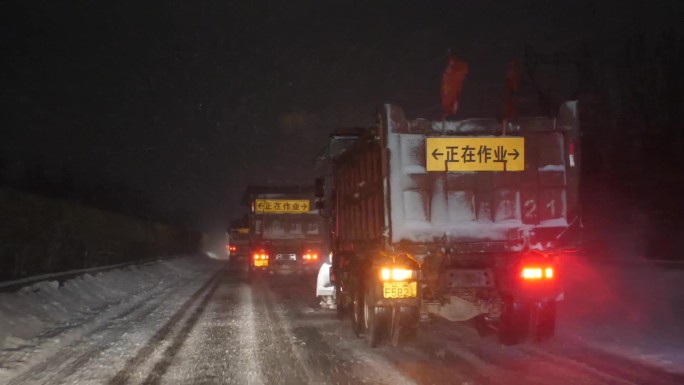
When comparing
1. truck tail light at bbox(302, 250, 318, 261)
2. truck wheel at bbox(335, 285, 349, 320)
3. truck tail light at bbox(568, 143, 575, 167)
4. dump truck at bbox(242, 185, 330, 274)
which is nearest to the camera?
truck tail light at bbox(568, 143, 575, 167)

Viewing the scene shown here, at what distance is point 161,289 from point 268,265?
21.6 feet

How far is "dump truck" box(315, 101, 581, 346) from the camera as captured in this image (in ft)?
32.7

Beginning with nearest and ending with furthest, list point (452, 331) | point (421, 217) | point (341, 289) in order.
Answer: point (421, 217), point (452, 331), point (341, 289)

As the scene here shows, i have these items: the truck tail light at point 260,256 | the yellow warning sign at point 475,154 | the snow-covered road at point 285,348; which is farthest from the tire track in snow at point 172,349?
the truck tail light at point 260,256

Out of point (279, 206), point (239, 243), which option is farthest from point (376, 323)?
point (239, 243)

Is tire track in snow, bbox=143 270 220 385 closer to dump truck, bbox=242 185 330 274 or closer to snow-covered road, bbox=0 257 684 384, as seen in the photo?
snow-covered road, bbox=0 257 684 384

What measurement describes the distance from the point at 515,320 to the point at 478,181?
7.07 ft

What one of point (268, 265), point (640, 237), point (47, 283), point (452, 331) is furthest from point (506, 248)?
point (640, 237)

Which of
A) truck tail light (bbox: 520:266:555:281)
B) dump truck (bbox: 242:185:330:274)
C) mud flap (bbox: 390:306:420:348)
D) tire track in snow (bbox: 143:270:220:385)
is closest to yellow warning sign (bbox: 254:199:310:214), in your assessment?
dump truck (bbox: 242:185:330:274)

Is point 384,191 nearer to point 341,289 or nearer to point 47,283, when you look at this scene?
point 341,289

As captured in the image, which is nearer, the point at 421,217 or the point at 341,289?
the point at 421,217

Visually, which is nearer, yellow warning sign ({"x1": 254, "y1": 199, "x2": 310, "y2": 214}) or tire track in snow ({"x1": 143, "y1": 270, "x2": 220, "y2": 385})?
tire track in snow ({"x1": 143, "y1": 270, "x2": 220, "y2": 385})

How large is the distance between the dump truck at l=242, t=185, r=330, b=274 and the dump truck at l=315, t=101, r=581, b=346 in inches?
779

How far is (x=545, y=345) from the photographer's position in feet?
35.1
